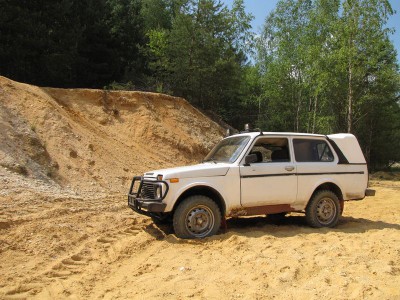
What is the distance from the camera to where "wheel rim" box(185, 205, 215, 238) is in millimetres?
6957

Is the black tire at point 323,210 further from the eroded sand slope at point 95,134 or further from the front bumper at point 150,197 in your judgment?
the eroded sand slope at point 95,134

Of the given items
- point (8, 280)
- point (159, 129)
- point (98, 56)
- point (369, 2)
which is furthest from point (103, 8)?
point (8, 280)

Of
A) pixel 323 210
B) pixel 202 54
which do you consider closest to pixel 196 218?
pixel 323 210

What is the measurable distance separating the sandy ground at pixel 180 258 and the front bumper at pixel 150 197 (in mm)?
544

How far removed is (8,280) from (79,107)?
511 inches

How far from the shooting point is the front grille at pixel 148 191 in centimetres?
702

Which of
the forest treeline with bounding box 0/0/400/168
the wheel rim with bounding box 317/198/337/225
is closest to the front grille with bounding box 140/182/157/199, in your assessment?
the wheel rim with bounding box 317/198/337/225

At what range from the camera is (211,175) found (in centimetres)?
710

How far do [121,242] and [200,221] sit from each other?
139 cm

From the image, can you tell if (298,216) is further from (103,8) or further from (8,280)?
(103,8)

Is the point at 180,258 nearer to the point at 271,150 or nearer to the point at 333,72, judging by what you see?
the point at 271,150

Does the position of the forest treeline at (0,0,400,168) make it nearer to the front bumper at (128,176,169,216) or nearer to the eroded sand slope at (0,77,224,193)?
the eroded sand slope at (0,77,224,193)

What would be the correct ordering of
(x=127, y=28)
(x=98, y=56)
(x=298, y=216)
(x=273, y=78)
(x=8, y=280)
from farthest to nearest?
1. (x=273, y=78)
2. (x=127, y=28)
3. (x=98, y=56)
4. (x=298, y=216)
5. (x=8, y=280)

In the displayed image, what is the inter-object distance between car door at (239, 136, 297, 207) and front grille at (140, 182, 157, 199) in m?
1.58
